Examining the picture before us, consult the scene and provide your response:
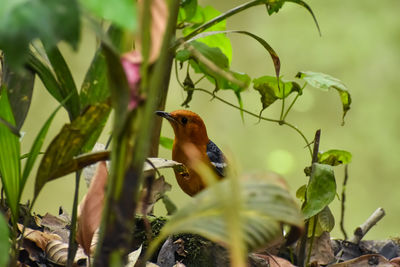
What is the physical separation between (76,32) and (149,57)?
110 millimetres

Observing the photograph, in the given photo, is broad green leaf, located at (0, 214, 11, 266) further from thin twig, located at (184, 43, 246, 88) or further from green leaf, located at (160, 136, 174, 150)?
green leaf, located at (160, 136, 174, 150)

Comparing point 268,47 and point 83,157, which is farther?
point 268,47

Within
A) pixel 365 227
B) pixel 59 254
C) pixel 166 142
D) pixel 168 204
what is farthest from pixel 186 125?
pixel 59 254

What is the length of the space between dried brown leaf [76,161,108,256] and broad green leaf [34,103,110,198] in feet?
0.27

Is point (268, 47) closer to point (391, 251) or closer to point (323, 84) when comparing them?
point (323, 84)

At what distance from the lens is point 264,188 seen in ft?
1.70

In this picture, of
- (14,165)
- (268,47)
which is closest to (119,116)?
(14,165)

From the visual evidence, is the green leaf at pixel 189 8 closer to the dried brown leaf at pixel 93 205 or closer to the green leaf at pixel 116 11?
the dried brown leaf at pixel 93 205

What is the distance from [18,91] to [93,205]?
276 millimetres

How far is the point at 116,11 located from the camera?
1.37 feet

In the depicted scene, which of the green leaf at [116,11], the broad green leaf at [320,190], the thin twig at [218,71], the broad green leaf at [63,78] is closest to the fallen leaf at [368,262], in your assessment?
the broad green leaf at [320,190]

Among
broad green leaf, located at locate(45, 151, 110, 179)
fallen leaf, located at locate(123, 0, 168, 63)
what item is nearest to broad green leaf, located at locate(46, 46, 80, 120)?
broad green leaf, located at locate(45, 151, 110, 179)

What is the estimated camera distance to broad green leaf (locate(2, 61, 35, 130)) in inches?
36.7

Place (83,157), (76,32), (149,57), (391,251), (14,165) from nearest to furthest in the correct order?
(76,32) < (149,57) < (83,157) < (14,165) < (391,251)
